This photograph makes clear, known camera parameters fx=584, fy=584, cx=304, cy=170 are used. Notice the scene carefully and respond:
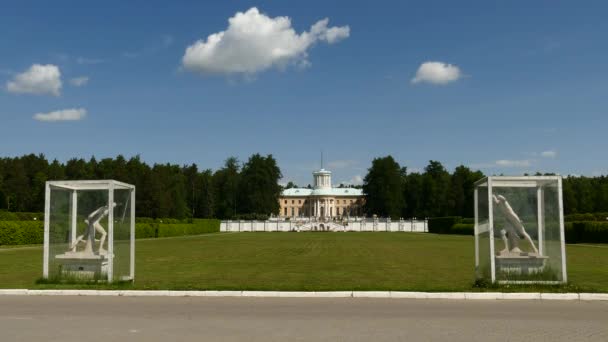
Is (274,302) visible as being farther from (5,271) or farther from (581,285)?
(5,271)

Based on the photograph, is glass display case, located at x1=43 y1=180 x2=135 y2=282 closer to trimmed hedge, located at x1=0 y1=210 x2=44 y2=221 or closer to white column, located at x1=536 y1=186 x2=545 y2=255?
white column, located at x1=536 y1=186 x2=545 y2=255

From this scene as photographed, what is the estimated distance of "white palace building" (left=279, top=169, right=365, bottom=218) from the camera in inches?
6570

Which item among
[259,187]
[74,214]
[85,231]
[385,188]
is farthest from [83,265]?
[385,188]

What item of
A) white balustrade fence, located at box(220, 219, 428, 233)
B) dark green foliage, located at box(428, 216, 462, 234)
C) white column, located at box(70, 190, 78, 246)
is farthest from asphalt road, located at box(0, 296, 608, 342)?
white balustrade fence, located at box(220, 219, 428, 233)

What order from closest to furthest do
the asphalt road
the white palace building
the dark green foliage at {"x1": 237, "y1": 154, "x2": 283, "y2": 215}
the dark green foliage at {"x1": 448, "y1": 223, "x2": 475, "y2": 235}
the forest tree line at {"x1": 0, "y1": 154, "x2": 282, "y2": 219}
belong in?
the asphalt road, the dark green foliage at {"x1": 448, "y1": 223, "x2": 475, "y2": 235}, the forest tree line at {"x1": 0, "y1": 154, "x2": 282, "y2": 219}, the dark green foliage at {"x1": 237, "y1": 154, "x2": 283, "y2": 215}, the white palace building

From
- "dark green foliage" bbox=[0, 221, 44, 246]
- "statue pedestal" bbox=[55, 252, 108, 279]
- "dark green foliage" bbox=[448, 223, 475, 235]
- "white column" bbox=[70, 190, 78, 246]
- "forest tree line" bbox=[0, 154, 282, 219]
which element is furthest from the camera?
"forest tree line" bbox=[0, 154, 282, 219]

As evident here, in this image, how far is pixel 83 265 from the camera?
15.6 metres

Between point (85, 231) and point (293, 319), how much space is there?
7.96 m

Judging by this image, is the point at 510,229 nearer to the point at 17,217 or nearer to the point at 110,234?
the point at 110,234

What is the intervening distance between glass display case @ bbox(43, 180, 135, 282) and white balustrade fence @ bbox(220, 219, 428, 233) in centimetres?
8672

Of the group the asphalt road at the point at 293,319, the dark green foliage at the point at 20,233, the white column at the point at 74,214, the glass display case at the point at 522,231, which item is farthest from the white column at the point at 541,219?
the dark green foliage at the point at 20,233

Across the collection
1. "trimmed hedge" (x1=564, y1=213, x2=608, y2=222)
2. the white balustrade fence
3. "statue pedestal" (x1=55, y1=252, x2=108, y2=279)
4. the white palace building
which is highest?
the white palace building

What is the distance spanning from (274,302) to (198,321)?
274 cm

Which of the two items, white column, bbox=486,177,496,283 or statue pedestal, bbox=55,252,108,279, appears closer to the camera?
white column, bbox=486,177,496,283
